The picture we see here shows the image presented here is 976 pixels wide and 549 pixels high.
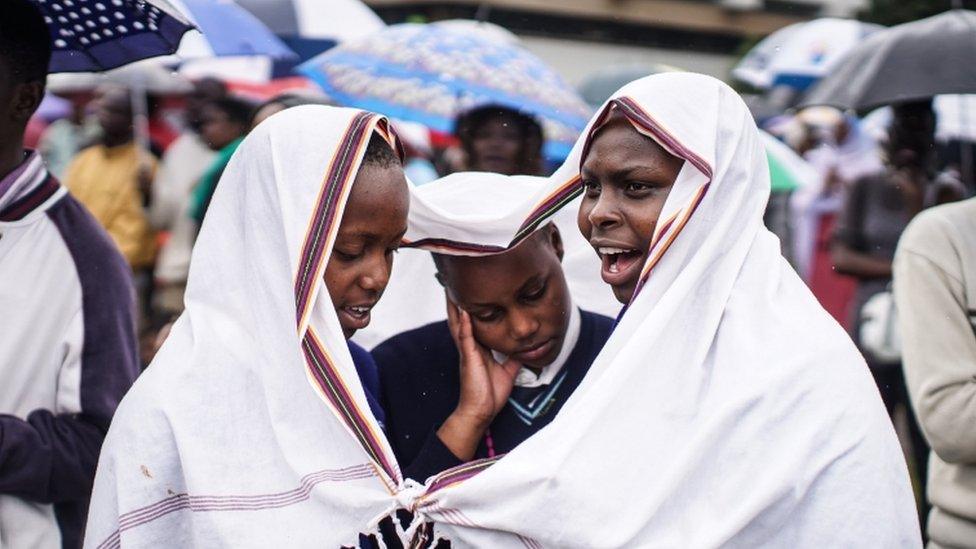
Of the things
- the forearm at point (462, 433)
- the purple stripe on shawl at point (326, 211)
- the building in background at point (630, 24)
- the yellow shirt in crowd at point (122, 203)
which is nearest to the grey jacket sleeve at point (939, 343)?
the forearm at point (462, 433)

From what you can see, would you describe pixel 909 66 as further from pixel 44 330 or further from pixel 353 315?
pixel 44 330

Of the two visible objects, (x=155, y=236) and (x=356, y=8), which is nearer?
(x=356, y=8)

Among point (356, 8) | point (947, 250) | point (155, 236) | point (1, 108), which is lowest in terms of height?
point (155, 236)

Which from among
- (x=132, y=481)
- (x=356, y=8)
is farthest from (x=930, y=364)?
(x=356, y=8)

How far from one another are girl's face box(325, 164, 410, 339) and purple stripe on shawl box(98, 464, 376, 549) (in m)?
0.35

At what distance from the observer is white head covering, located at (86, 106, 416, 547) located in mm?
2795

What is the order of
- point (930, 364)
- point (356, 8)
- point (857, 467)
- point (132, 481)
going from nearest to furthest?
1. point (857, 467)
2. point (132, 481)
3. point (930, 364)
4. point (356, 8)

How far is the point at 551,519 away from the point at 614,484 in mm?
153

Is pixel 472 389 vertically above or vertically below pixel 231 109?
above

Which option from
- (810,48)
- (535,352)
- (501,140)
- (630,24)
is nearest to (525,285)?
(535,352)

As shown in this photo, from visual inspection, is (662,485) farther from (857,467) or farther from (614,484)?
(857,467)

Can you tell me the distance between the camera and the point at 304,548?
279cm

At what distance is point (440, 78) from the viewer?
21.1 ft

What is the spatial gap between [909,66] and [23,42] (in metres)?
3.36
